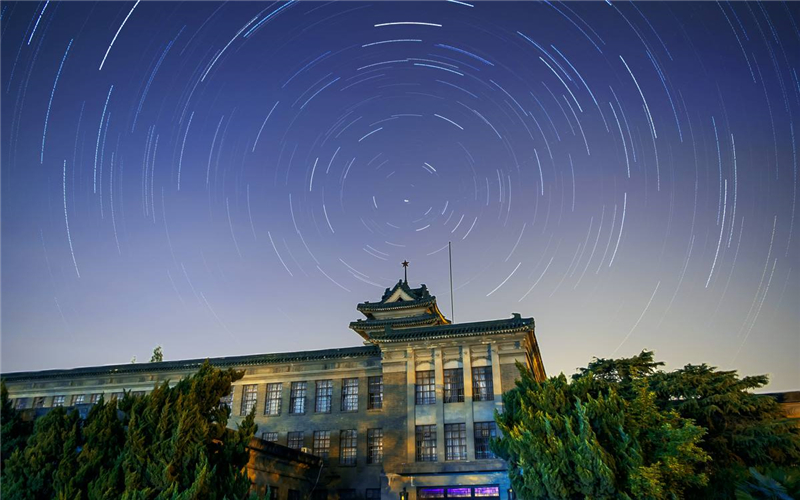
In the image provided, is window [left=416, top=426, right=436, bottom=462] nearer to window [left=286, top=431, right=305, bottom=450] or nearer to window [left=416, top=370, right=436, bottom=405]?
window [left=416, top=370, right=436, bottom=405]

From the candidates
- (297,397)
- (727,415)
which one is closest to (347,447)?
(297,397)

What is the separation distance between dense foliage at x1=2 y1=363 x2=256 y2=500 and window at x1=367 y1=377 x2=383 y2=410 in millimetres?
10911

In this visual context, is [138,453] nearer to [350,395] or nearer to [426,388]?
[426,388]

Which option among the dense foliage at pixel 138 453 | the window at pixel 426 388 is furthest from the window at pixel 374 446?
the dense foliage at pixel 138 453

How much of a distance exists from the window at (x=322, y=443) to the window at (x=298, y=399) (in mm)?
1724

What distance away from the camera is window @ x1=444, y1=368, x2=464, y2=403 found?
2856cm

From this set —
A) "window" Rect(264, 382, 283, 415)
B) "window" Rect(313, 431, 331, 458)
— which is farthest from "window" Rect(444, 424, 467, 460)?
"window" Rect(264, 382, 283, 415)

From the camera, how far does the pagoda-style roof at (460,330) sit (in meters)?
28.5

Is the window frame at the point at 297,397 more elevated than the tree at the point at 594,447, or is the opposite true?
the window frame at the point at 297,397

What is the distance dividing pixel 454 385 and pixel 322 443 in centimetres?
867

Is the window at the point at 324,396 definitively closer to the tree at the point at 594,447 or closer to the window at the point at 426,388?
the window at the point at 426,388

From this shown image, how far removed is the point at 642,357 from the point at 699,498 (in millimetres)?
7674

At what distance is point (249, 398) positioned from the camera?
34.3 m

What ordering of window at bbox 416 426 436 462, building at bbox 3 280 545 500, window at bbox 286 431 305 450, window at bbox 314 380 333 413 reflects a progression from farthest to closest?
window at bbox 314 380 333 413
window at bbox 286 431 305 450
window at bbox 416 426 436 462
building at bbox 3 280 545 500
